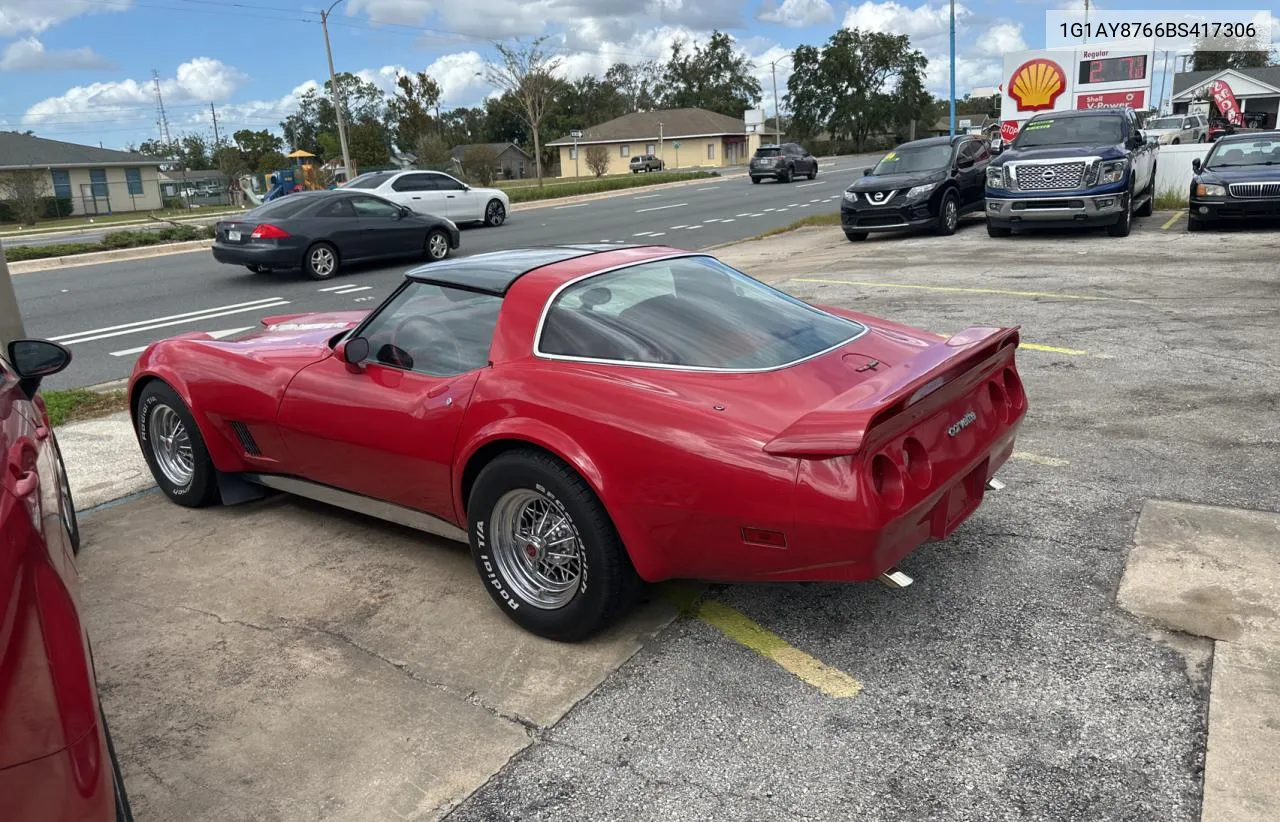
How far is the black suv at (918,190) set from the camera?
1644 centimetres

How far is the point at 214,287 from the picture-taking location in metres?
14.9

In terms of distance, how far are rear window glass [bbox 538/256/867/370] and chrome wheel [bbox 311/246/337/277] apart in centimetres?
1203

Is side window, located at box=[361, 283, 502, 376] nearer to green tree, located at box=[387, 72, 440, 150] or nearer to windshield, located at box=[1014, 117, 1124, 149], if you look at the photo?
windshield, located at box=[1014, 117, 1124, 149]

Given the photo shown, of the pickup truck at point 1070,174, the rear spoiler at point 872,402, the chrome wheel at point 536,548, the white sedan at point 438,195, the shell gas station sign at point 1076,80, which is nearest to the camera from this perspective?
the rear spoiler at point 872,402

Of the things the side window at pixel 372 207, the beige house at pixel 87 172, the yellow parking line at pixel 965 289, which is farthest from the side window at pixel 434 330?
the beige house at pixel 87 172

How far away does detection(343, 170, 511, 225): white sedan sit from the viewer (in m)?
21.4

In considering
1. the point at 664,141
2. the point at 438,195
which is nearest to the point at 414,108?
the point at 664,141

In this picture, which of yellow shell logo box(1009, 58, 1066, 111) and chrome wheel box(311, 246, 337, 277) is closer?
chrome wheel box(311, 246, 337, 277)

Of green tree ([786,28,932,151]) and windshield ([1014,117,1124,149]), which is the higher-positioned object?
green tree ([786,28,932,151])

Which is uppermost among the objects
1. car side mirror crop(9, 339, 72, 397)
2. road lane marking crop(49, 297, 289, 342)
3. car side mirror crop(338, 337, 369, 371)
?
car side mirror crop(9, 339, 72, 397)

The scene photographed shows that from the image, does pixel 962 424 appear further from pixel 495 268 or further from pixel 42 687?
pixel 42 687

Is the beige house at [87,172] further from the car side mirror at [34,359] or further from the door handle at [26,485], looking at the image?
the door handle at [26,485]

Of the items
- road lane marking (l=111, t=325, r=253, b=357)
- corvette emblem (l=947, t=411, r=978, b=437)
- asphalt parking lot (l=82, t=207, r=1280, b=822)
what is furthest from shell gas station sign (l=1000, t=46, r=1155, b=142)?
corvette emblem (l=947, t=411, r=978, b=437)

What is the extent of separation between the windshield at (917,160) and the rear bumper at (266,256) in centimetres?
1009
